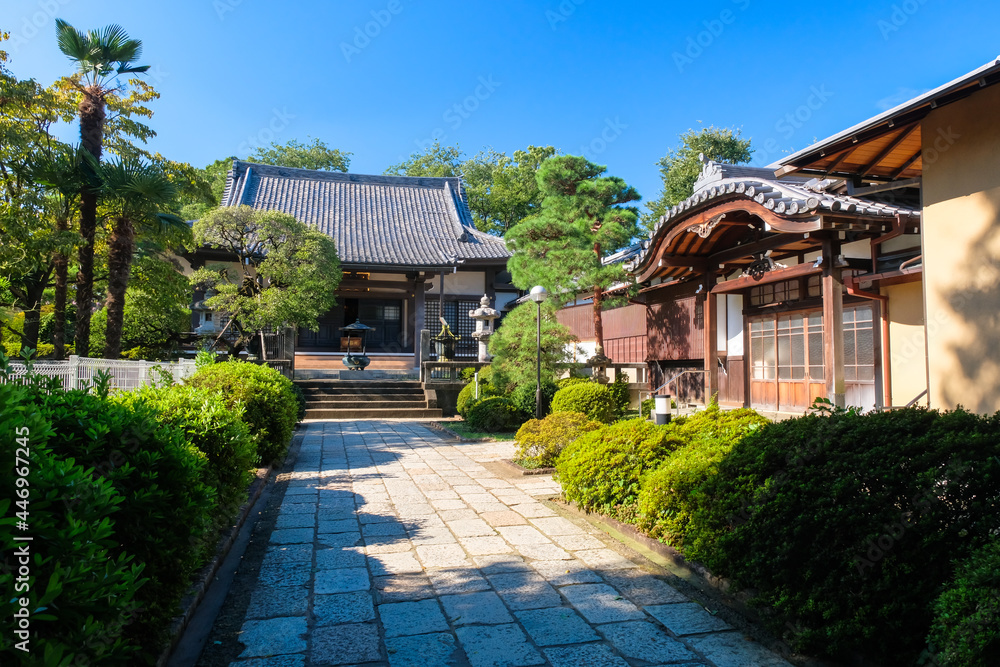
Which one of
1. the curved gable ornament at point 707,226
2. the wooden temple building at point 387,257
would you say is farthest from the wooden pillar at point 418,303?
the curved gable ornament at point 707,226

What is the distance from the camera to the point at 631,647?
2.93 m

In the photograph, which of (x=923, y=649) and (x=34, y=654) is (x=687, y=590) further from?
(x=34, y=654)

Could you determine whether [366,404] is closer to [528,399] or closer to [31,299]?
[528,399]

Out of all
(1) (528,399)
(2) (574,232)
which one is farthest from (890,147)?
(2) (574,232)

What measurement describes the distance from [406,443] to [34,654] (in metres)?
8.97

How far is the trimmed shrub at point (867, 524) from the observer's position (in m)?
2.62

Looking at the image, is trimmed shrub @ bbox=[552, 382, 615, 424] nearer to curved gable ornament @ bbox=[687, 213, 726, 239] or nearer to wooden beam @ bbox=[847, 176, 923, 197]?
curved gable ornament @ bbox=[687, 213, 726, 239]

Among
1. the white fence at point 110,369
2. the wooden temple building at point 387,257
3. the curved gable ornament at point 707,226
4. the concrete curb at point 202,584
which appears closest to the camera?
the concrete curb at point 202,584

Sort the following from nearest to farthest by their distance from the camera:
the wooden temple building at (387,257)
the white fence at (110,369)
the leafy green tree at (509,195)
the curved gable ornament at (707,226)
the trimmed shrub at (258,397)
A: 1. the trimmed shrub at (258,397)
2. the white fence at (110,369)
3. the curved gable ornament at (707,226)
4. the wooden temple building at (387,257)
5. the leafy green tree at (509,195)

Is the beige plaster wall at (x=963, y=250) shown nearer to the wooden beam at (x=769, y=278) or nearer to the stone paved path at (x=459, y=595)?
the stone paved path at (x=459, y=595)

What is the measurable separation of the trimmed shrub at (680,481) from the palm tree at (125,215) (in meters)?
9.18

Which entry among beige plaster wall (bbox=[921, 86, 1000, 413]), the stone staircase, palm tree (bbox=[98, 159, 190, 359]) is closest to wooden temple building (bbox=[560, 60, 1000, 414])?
beige plaster wall (bbox=[921, 86, 1000, 413])

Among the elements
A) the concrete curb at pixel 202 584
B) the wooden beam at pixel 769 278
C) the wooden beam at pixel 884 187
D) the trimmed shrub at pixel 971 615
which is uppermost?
the wooden beam at pixel 884 187

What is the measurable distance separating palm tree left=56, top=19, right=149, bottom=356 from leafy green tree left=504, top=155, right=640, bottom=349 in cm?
837
